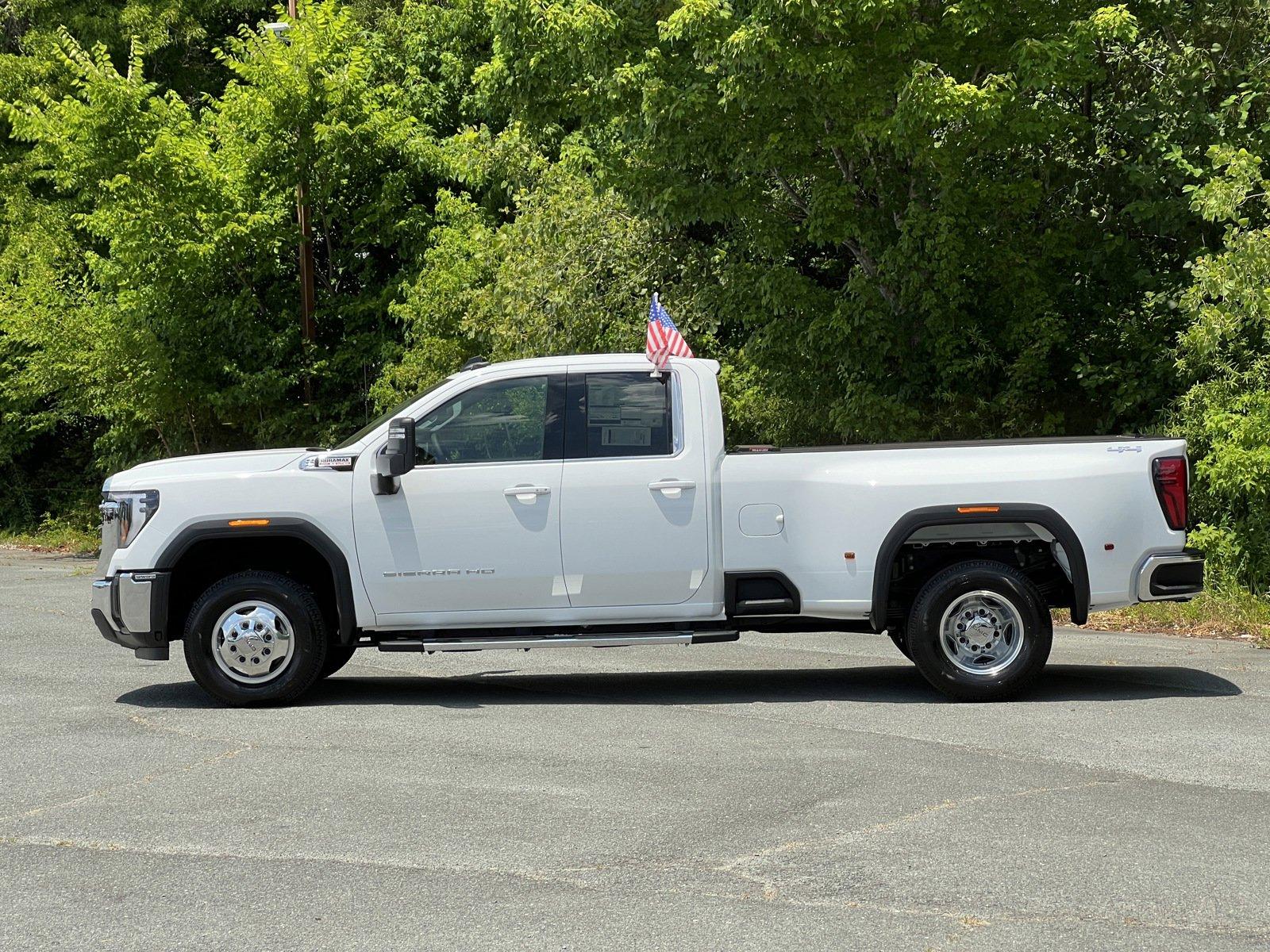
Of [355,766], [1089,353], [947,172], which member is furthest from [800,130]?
[355,766]

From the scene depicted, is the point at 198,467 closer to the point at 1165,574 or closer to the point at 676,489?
the point at 676,489

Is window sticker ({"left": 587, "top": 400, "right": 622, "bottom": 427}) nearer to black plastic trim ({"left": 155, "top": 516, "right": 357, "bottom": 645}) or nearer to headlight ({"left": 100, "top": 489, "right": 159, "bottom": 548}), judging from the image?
black plastic trim ({"left": 155, "top": 516, "right": 357, "bottom": 645})

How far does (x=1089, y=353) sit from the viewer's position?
16.5 m

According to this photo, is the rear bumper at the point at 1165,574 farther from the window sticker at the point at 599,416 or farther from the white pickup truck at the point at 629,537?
the window sticker at the point at 599,416

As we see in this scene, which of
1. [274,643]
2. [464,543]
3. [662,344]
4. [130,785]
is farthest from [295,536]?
[662,344]

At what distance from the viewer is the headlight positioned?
9.48m

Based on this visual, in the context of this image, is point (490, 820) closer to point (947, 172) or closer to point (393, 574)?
point (393, 574)

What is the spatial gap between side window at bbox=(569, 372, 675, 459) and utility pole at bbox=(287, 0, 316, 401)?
15.7 meters

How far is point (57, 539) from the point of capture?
91.5ft

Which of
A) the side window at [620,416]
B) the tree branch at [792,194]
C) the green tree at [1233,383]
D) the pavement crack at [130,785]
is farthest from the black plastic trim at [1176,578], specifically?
the tree branch at [792,194]

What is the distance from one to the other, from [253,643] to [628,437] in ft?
8.55

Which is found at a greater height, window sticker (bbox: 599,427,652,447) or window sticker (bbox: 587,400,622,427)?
window sticker (bbox: 587,400,622,427)

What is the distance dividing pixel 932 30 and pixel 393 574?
8.44 meters

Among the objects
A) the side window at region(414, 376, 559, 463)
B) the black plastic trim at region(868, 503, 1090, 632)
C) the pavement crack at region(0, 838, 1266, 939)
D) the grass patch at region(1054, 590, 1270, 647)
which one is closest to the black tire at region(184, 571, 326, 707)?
the side window at region(414, 376, 559, 463)
